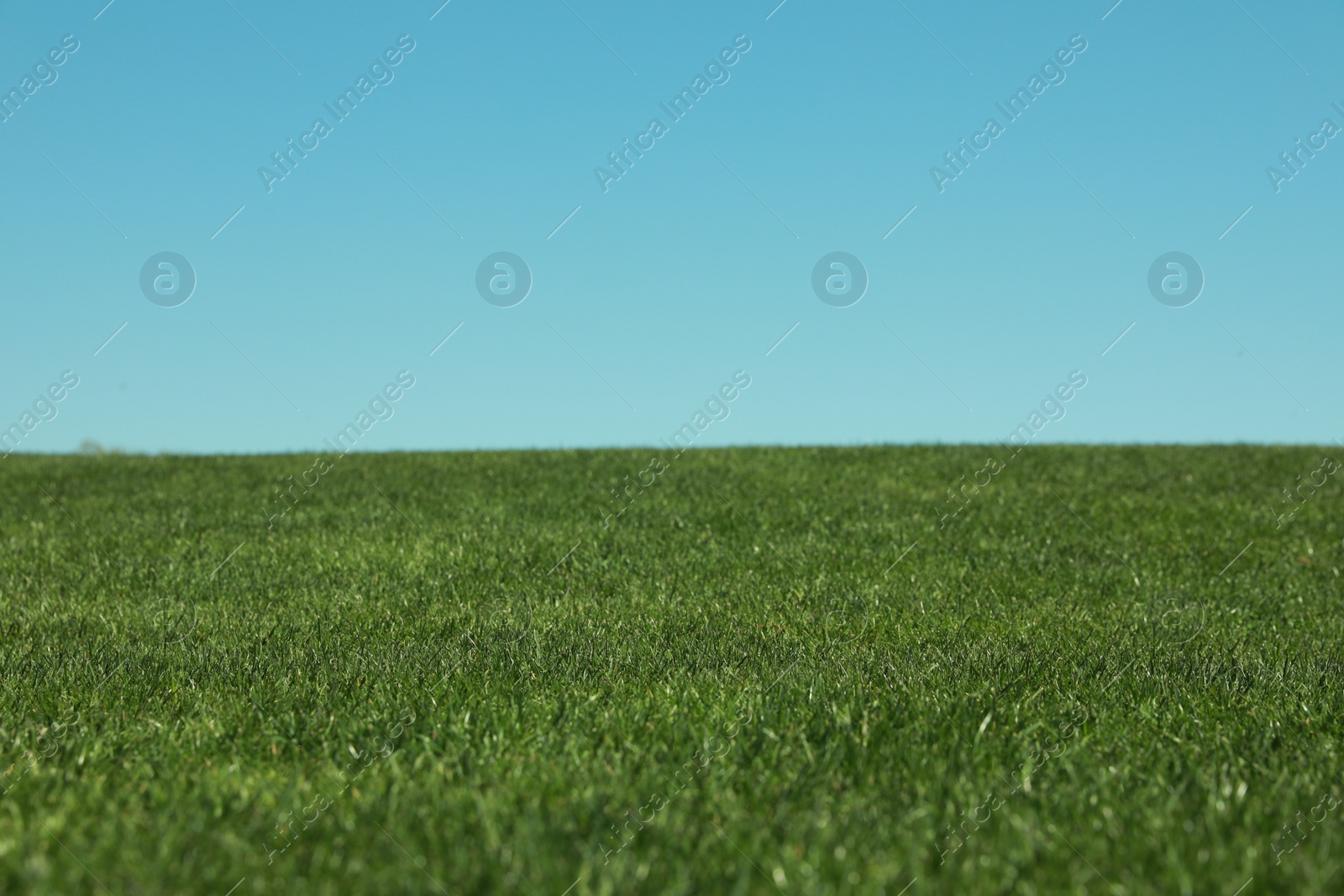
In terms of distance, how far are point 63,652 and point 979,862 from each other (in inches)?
250

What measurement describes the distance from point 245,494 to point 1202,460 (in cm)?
1769

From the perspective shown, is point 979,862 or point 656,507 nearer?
point 979,862

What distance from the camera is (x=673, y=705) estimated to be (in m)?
5.15

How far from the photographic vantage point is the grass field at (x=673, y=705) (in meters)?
3.28

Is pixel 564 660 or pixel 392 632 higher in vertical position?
pixel 392 632

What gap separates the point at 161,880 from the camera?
10.1ft

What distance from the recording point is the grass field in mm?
3279

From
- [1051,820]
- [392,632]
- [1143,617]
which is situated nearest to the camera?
[1051,820]

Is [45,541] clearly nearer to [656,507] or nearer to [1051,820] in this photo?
[656,507]

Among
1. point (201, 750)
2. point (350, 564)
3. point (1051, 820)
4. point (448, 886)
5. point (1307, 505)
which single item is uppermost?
point (350, 564)

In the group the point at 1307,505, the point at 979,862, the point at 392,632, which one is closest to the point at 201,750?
the point at 392,632

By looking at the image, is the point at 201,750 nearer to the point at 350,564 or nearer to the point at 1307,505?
the point at 350,564

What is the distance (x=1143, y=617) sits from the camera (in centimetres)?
819

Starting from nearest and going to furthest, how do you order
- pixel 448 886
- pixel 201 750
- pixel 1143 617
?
1. pixel 448 886
2. pixel 201 750
3. pixel 1143 617
